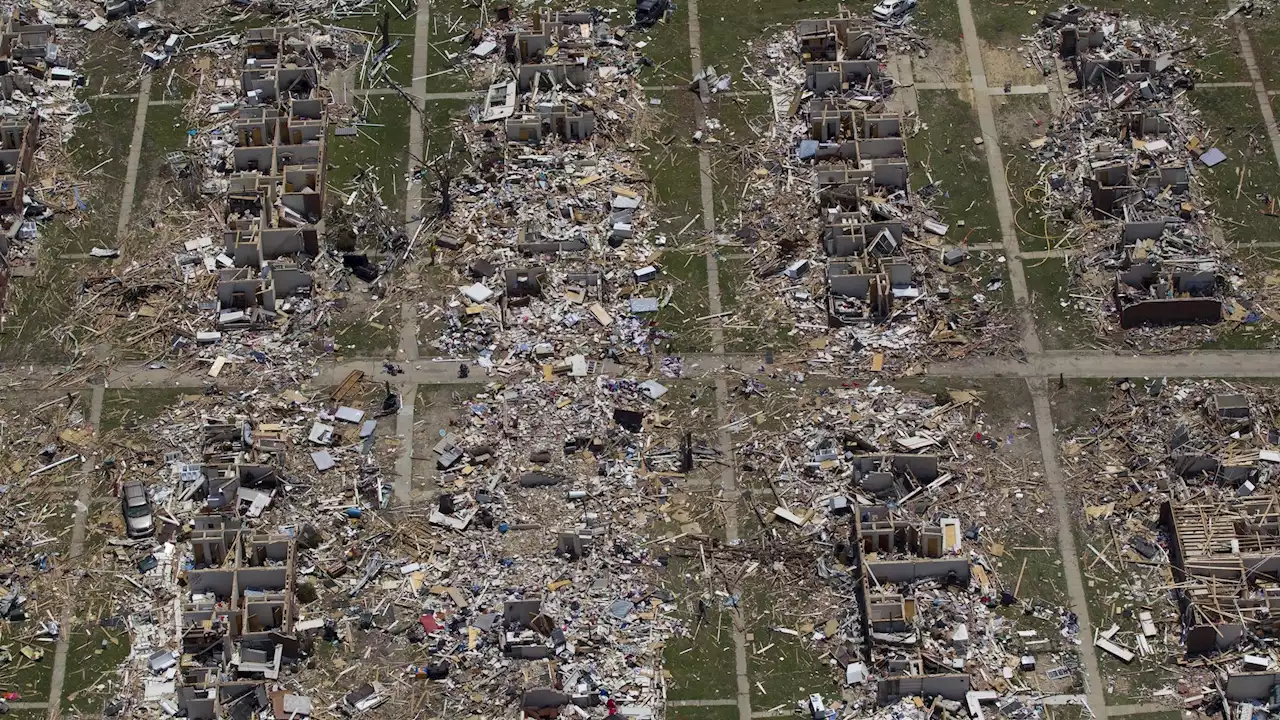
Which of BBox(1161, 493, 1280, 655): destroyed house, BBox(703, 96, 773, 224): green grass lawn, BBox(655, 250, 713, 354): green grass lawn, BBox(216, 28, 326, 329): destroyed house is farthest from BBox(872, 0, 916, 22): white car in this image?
BBox(1161, 493, 1280, 655): destroyed house

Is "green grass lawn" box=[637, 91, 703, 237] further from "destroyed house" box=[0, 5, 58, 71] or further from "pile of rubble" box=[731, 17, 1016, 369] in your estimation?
"destroyed house" box=[0, 5, 58, 71]

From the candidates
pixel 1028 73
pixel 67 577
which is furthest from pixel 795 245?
pixel 67 577

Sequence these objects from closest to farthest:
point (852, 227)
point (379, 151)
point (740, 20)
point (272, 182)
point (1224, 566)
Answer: point (1224, 566) → point (852, 227) → point (272, 182) → point (379, 151) → point (740, 20)

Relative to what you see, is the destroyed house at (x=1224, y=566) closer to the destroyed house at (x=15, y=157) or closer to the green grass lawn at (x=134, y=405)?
the green grass lawn at (x=134, y=405)

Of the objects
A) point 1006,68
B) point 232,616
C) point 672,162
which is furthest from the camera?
point 1006,68

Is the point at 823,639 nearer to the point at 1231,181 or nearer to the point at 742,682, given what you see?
the point at 742,682

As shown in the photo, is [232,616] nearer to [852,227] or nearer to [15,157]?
[15,157]

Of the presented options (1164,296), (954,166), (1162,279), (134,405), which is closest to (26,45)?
(134,405)

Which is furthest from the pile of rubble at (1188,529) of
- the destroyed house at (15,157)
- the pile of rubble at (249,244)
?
the destroyed house at (15,157)
